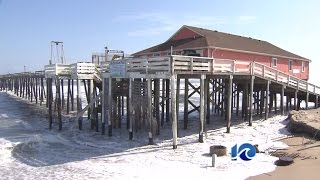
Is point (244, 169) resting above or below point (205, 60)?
below

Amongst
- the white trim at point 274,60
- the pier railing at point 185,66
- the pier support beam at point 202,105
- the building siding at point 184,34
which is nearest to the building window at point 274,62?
the white trim at point 274,60

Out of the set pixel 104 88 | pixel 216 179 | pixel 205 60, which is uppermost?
pixel 205 60

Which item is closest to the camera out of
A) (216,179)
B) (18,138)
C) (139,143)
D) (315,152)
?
(216,179)

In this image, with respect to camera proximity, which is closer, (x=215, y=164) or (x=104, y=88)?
(x=215, y=164)

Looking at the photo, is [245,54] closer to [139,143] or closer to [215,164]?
[139,143]

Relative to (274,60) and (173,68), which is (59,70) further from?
(274,60)

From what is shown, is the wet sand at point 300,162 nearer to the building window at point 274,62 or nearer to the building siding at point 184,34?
the building siding at point 184,34

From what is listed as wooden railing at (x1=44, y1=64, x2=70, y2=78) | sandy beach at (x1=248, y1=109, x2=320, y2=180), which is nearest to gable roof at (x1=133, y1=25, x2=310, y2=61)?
wooden railing at (x1=44, y1=64, x2=70, y2=78)

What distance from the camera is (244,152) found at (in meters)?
16.2

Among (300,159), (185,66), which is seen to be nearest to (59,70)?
(185,66)

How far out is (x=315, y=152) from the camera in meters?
16.5

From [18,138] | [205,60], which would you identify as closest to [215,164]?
[205,60]

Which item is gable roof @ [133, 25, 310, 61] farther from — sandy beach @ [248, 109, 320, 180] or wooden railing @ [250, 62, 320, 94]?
sandy beach @ [248, 109, 320, 180]

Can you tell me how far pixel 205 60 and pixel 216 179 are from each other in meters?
7.51
